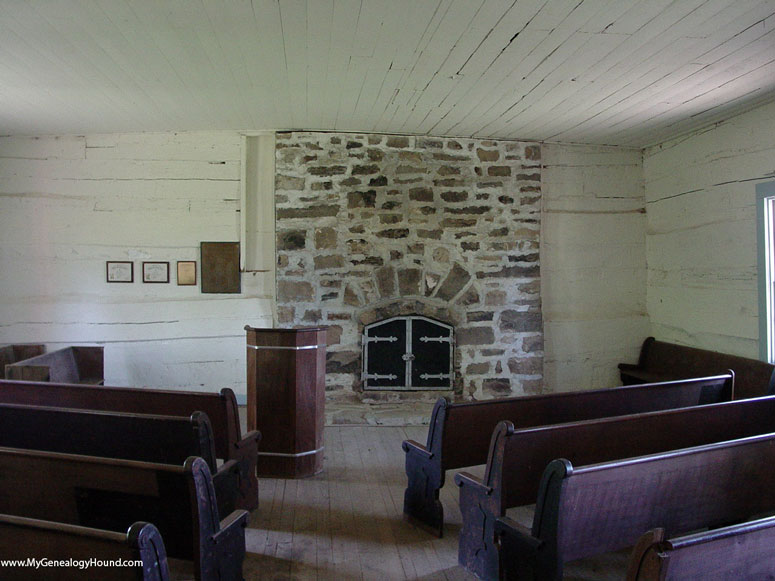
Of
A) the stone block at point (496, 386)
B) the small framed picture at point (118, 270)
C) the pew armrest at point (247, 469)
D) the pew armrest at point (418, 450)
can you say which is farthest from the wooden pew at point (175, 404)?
the stone block at point (496, 386)

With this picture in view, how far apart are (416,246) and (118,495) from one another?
3.73 metres

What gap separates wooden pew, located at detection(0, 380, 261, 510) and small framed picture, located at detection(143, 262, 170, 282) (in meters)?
1.95

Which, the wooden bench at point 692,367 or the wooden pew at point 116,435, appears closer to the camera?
the wooden pew at point 116,435

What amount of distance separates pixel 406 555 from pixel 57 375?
3.34 metres

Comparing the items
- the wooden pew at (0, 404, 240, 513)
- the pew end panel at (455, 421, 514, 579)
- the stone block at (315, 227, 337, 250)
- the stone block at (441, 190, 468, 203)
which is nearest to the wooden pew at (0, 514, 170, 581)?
the wooden pew at (0, 404, 240, 513)

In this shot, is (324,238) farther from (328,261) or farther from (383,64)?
(383,64)

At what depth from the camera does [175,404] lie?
308 cm

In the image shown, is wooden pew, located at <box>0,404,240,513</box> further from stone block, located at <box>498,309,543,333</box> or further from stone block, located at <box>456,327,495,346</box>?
stone block, located at <box>498,309,543,333</box>

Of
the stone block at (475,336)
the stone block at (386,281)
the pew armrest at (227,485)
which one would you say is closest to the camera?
the pew armrest at (227,485)

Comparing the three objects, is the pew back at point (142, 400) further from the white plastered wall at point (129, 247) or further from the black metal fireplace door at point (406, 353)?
the black metal fireplace door at point (406, 353)

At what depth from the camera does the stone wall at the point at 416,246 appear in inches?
206

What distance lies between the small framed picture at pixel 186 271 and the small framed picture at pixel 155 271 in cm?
10

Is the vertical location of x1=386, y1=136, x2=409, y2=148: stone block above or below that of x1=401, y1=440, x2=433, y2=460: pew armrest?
above

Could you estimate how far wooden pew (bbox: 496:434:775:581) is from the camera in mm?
2004
